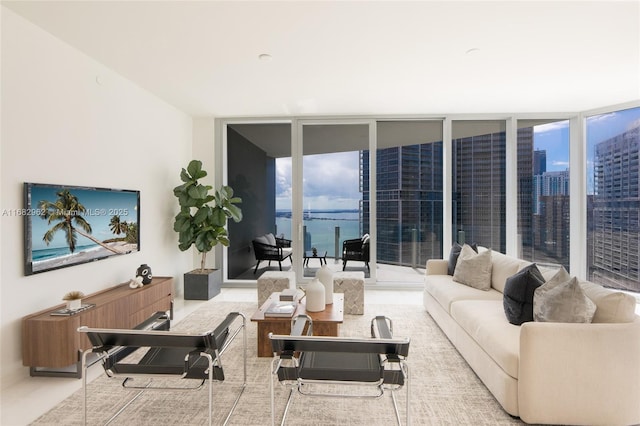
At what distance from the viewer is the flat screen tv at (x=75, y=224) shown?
2.77 metres

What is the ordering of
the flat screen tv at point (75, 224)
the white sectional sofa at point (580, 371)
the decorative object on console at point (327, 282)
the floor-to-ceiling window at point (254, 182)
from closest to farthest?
the white sectional sofa at point (580, 371), the flat screen tv at point (75, 224), the decorative object on console at point (327, 282), the floor-to-ceiling window at point (254, 182)

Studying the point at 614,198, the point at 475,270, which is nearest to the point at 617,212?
the point at 614,198

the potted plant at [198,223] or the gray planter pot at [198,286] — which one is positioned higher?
the potted plant at [198,223]

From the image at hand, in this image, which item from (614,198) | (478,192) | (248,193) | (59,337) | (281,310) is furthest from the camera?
(248,193)

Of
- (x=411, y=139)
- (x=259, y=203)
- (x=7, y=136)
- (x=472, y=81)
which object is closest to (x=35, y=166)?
(x=7, y=136)

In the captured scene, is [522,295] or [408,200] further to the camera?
[408,200]

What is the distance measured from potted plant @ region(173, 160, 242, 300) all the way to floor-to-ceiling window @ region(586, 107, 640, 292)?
570 centimetres

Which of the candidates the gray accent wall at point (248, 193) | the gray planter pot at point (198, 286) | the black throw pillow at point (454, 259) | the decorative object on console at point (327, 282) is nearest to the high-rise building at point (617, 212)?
the black throw pillow at point (454, 259)

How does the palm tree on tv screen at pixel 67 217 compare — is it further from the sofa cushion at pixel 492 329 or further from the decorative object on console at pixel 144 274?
the sofa cushion at pixel 492 329

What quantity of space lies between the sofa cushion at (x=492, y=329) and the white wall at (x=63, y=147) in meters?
3.60

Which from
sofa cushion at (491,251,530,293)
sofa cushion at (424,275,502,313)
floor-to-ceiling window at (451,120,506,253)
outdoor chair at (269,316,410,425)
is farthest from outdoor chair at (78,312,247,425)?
floor-to-ceiling window at (451,120,506,253)

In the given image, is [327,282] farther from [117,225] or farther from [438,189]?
[438,189]

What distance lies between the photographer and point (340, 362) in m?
2.15

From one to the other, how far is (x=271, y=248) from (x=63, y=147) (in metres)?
3.28
